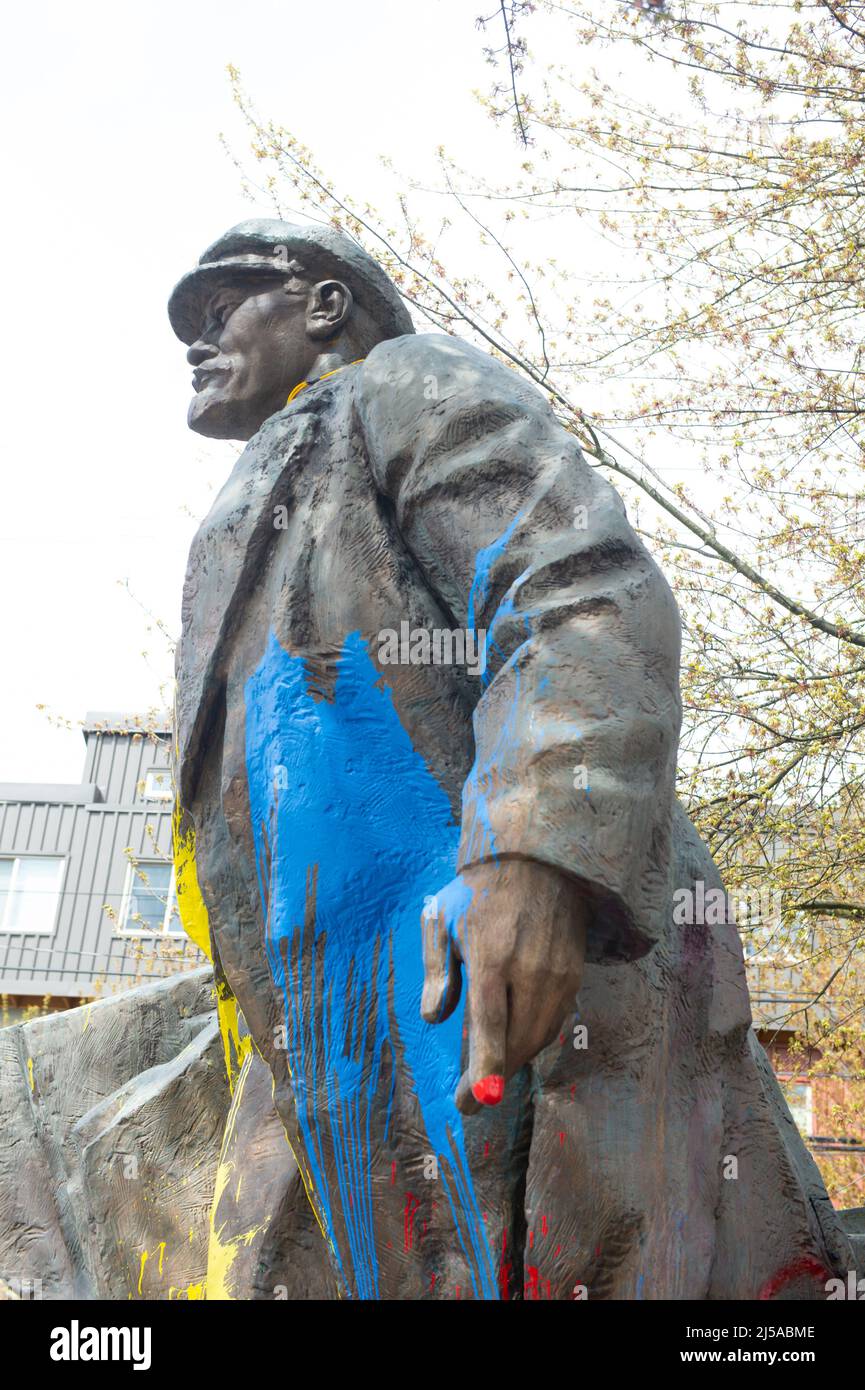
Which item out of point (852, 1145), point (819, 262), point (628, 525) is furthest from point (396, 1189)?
point (852, 1145)

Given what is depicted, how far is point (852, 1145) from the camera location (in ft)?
35.7

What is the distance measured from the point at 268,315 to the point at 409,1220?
1.75m

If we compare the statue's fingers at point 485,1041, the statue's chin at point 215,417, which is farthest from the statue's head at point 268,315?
the statue's fingers at point 485,1041

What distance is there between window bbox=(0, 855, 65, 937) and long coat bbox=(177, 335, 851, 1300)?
19682 mm

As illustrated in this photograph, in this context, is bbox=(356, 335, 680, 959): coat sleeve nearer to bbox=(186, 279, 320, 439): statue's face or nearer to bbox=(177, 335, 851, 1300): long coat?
bbox=(177, 335, 851, 1300): long coat

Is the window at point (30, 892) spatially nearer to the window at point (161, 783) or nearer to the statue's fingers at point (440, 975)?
the window at point (161, 783)

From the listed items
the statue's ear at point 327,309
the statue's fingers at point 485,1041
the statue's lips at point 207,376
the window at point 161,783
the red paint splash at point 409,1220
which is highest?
the window at point 161,783

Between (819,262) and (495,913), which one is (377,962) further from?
(819,262)

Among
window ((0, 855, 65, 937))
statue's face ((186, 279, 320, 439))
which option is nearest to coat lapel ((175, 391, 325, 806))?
statue's face ((186, 279, 320, 439))

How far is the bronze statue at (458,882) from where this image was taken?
2.14 metres

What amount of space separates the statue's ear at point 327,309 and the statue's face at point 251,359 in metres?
0.02

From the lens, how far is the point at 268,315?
3.14m

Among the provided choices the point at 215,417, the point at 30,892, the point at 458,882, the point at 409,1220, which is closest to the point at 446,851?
the point at 458,882

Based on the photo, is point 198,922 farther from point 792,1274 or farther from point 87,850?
point 87,850
